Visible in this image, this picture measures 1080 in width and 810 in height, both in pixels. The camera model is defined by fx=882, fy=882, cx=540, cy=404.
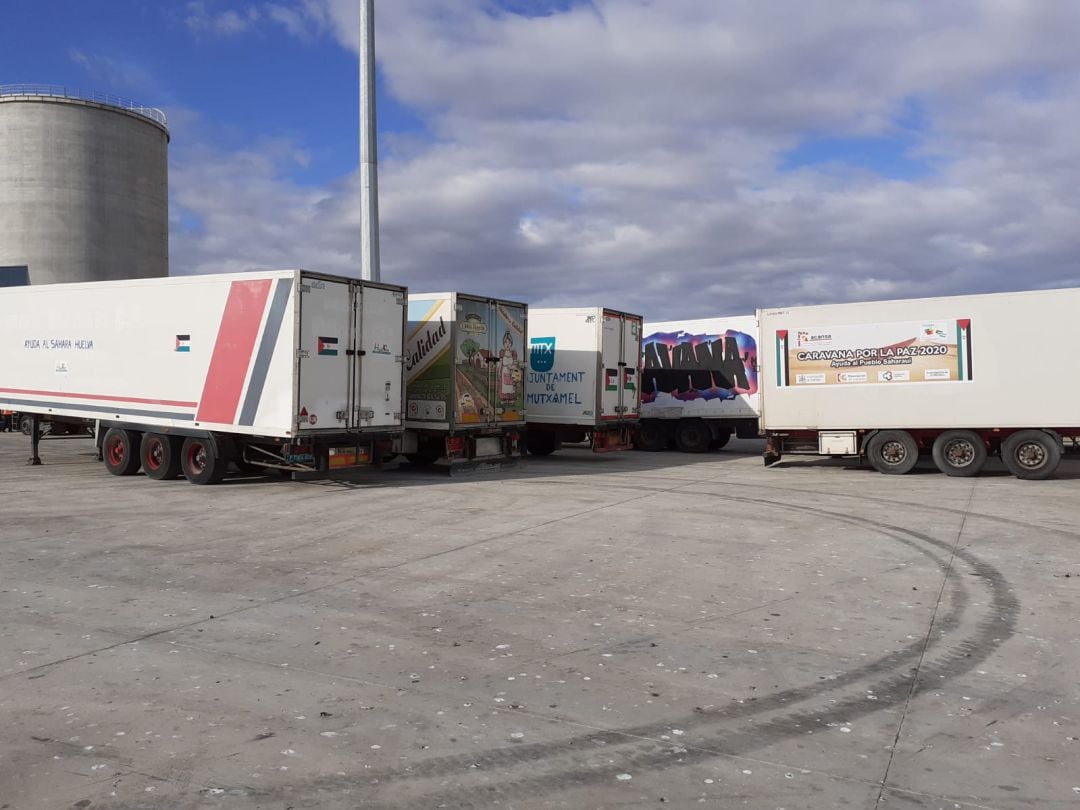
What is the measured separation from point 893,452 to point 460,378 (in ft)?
27.7

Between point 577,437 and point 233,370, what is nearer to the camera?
point 233,370

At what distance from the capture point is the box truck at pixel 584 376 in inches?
765

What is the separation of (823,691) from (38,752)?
13.3ft

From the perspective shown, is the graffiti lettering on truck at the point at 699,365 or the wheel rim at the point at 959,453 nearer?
the wheel rim at the point at 959,453

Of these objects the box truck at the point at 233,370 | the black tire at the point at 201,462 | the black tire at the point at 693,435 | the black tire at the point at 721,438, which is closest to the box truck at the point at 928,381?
the black tire at the point at 693,435

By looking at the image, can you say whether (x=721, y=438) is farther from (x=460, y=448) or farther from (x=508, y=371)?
(x=460, y=448)

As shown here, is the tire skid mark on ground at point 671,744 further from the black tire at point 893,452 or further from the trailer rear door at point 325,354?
the black tire at point 893,452

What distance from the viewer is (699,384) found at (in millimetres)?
23594

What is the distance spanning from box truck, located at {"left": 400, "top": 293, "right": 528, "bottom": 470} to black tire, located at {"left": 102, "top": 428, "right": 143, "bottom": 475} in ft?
Result: 15.8

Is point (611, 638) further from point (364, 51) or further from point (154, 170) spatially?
point (154, 170)

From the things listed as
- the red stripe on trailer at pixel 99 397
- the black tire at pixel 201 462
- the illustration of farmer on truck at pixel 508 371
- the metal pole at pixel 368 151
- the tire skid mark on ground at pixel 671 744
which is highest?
the metal pole at pixel 368 151

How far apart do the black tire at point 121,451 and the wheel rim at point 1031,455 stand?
624 inches

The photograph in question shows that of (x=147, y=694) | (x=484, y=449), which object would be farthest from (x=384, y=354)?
(x=147, y=694)

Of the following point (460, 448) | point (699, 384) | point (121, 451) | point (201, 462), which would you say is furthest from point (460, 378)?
point (699, 384)
